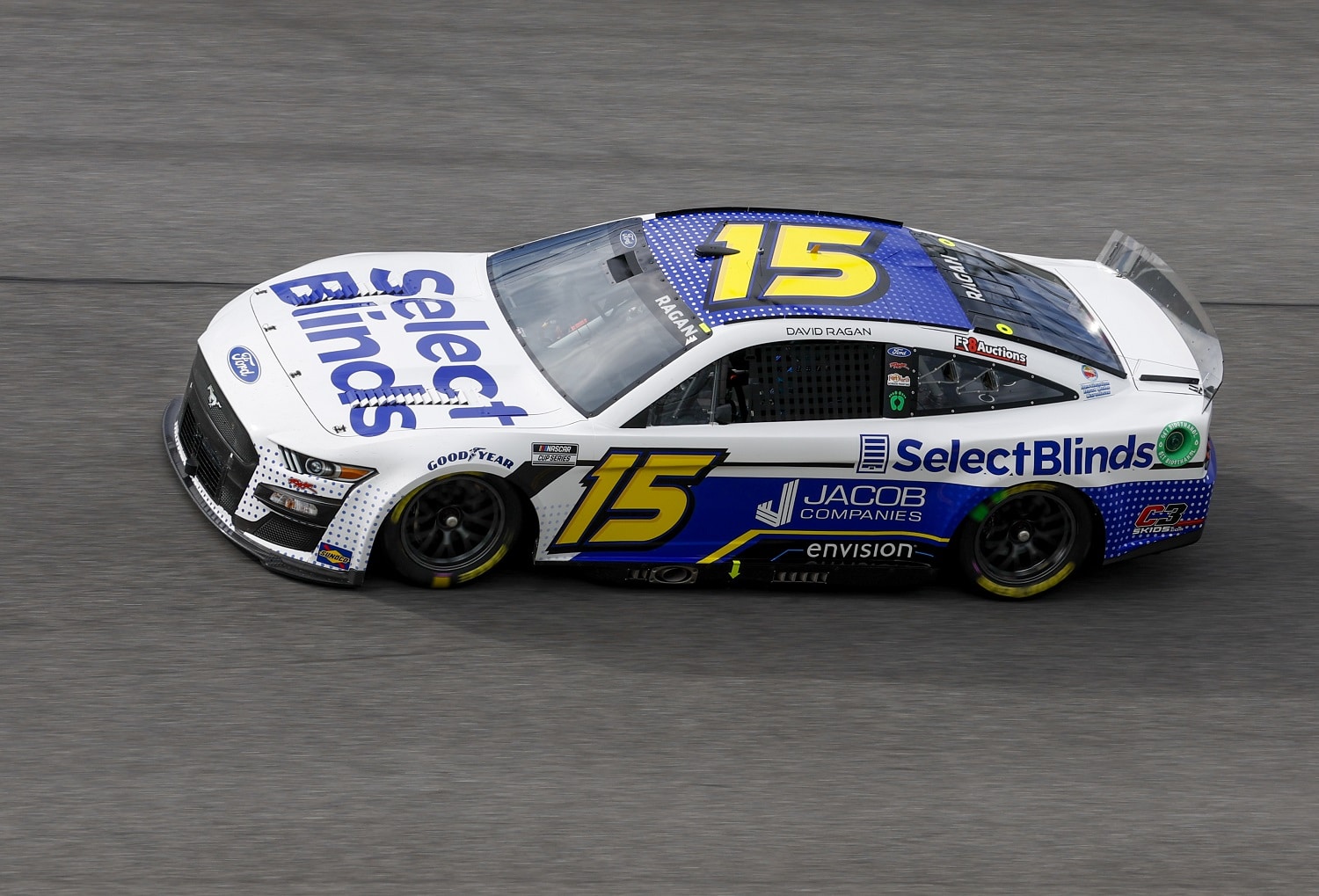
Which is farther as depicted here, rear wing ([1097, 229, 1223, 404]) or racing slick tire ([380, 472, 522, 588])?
rear wing ([1097, 229, 1223, 404])

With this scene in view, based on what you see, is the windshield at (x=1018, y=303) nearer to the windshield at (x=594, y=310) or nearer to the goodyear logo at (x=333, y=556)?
the windshield at (x=594, y=310)

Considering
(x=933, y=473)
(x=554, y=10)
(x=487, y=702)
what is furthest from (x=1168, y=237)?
(x=487, y=702)

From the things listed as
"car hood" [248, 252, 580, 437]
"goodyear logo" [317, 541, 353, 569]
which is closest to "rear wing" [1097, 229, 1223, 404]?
"car hood" [248, 252, 580, 437]

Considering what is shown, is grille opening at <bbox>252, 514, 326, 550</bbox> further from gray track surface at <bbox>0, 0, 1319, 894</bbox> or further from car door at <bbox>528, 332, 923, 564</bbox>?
car door at <bbox>528, 332, 923, 564</bbox>

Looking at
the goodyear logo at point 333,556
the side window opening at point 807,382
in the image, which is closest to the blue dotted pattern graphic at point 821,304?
the side window opening at point 807,382

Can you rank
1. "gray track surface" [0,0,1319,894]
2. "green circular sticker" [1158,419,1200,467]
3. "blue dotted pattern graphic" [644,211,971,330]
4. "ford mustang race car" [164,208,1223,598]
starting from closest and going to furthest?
"gray track surface" [0,0,1319,894], "ford mustang race car" [164,208,1223,598], "blue dotted pattern graphic" [644,211,971,330], "green circular sticker" [1158,419,1200,467]

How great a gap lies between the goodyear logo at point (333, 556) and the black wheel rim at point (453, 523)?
9.4 inches

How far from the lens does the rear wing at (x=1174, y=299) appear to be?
738 cm

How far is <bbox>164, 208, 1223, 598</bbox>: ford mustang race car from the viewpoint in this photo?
6547mm

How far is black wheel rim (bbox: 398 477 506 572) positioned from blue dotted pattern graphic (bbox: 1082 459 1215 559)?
2577 millimetres

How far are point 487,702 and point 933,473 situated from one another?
2.14m

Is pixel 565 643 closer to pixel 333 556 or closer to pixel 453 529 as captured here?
pixel 453 529

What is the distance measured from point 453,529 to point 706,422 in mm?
1138

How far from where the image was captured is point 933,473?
6.83m
